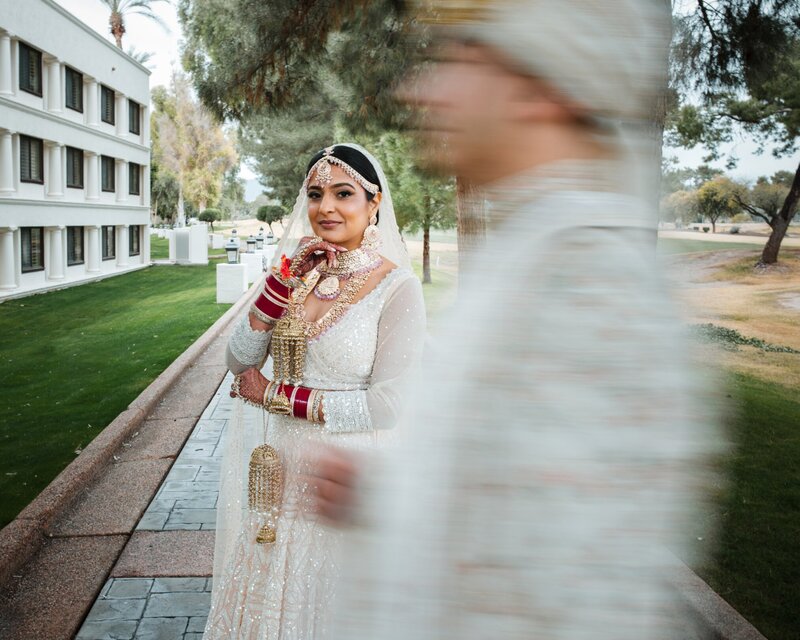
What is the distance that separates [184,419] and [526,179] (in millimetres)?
7326

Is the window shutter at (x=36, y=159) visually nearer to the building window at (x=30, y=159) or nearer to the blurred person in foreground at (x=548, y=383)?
the building window at (x=30, y=159)

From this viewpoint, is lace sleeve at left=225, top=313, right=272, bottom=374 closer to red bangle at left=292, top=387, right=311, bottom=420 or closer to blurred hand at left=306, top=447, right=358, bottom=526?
red bangle at left=292, top=387, right=311, bottom=420

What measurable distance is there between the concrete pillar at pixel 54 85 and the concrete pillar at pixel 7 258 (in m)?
5.34

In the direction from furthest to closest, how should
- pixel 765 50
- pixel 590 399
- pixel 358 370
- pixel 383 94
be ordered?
1. pixel 383 94
2. pixel 765 50
3. pixel 358 370
4. pixel 590 399

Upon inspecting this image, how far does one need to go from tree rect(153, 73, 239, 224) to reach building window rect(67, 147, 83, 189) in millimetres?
24082

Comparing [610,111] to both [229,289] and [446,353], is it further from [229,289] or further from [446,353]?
[229,289]

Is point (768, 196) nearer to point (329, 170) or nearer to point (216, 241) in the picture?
point (329, 170)

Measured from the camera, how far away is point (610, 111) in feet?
3.36

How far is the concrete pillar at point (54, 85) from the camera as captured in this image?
78.5ft

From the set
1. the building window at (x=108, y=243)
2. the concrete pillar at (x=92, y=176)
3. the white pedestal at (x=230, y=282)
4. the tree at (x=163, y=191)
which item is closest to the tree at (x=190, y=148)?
the tree at (x=163, y=191)

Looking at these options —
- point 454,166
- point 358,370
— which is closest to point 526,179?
point 454,166

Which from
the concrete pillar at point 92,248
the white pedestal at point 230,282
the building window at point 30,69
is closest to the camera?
the white pedestal at point 230,282

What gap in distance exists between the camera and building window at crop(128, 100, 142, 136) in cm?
3355

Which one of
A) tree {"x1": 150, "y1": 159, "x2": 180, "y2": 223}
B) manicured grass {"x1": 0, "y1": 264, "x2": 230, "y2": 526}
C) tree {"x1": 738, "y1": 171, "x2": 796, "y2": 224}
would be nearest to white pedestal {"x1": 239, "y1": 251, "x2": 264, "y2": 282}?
manicured grass {"x1": 0, "y1": 264, "x2": 230, "y2": 526}
